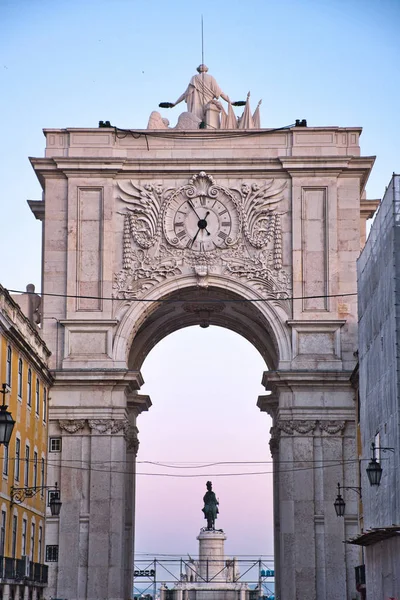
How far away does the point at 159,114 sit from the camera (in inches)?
2628

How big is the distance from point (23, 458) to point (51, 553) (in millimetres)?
7697

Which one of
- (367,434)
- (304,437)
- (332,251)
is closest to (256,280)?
(332,251)

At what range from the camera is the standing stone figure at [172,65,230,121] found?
6744 cm

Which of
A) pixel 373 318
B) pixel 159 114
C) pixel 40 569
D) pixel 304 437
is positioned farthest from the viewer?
pixel 159 114

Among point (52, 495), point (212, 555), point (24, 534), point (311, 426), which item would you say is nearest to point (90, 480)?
point (52, 495)

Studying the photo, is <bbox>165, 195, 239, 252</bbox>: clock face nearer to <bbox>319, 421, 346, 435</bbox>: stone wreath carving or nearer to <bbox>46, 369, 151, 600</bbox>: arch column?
<bbox>46, 369, 151, 600</bbox>: arch column

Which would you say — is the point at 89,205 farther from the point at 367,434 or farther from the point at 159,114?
the point at 367,434

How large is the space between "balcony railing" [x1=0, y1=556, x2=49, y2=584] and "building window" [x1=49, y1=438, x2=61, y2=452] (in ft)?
17.1

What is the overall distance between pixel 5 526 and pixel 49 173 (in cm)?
1982

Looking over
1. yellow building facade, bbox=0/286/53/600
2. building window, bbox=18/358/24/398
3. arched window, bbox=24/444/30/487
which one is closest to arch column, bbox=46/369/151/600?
yellow building facade, bbox=0/286/53/600

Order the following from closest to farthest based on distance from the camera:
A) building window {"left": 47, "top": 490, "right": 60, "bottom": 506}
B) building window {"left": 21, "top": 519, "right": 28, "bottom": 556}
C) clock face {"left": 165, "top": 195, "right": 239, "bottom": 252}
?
building window {"left": 21, "top": 519, "right": 28, "bottom": 556} → building window {"left": 47, "top": 490, "right": 60, "bottom": 506} → clock face {"left": 165, "top": 195, "right": 239, "bottom": 252}

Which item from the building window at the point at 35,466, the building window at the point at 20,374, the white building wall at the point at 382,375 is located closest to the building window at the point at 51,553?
the building window at the point at 35,466

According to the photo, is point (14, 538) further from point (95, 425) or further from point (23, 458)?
point (95, 425)

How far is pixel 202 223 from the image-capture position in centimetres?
6372
